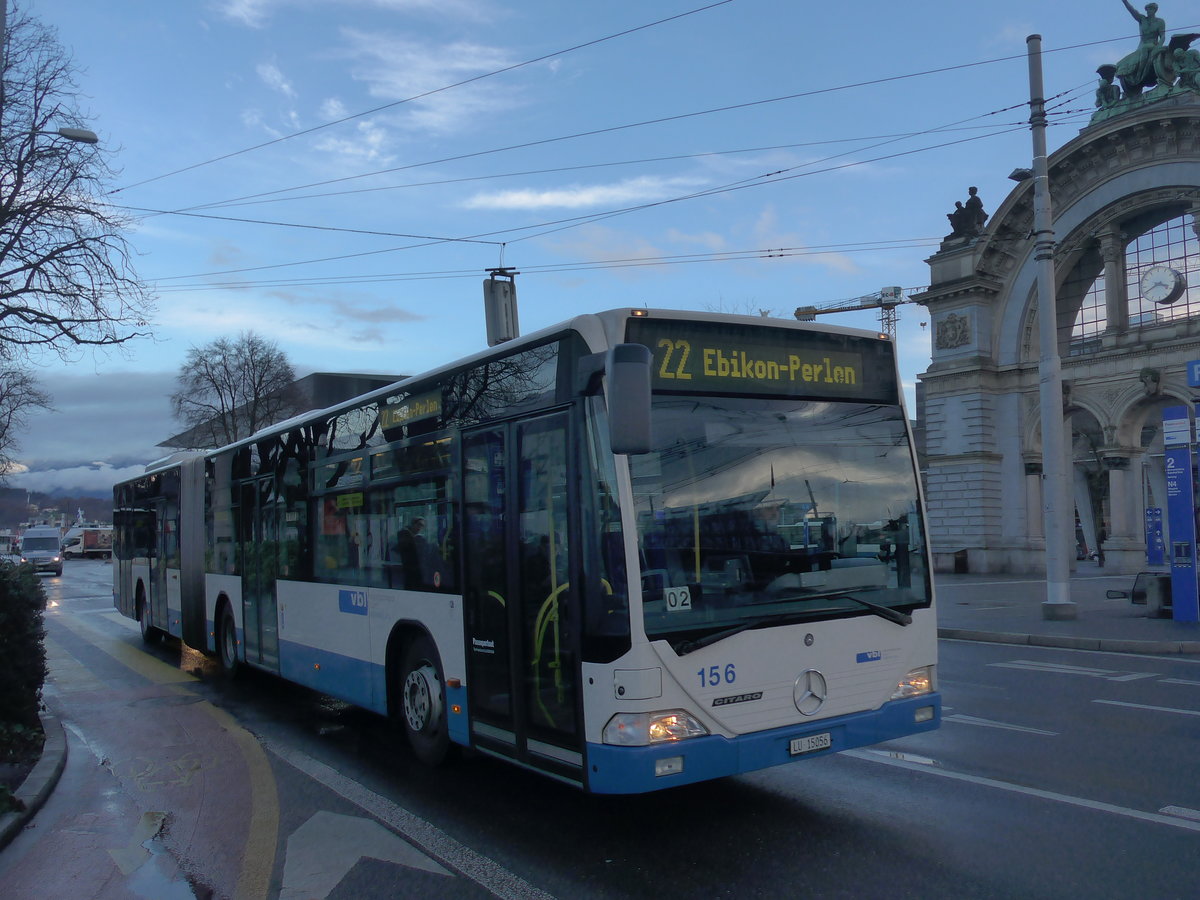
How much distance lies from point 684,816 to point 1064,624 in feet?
45.5

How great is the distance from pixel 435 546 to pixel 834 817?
10.8 feet

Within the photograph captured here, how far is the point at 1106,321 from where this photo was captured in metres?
36.6

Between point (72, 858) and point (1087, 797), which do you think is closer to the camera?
point (72, 858)

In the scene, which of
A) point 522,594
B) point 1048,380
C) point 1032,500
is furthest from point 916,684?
point 1032,500

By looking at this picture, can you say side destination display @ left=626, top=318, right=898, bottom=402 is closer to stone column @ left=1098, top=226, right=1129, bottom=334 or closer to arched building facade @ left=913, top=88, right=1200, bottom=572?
arched building facade @ left=913, top=88, right=1200, bottom=572

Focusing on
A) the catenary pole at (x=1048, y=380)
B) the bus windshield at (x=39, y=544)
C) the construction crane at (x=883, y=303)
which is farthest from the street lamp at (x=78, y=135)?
the construction crane at (x=883, y=303)

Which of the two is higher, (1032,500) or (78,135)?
(78,135)

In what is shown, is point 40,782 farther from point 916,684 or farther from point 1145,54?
point 1145,54

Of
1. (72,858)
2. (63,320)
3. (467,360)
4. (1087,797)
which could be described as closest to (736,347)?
(467,360)

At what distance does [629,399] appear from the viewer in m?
5.07

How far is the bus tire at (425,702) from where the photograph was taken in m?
7.41

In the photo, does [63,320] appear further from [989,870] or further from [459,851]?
[989,870]

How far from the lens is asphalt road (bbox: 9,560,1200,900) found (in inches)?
206

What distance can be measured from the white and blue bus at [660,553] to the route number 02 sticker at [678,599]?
0.05 feet
